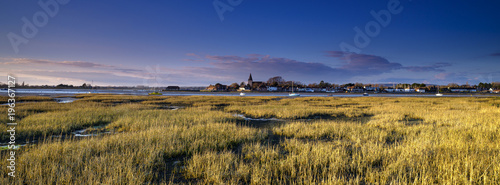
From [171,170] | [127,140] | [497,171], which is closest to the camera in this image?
[497,171]

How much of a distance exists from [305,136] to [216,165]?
21.3 ft

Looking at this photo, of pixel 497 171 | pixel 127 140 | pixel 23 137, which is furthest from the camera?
pixel 23 137

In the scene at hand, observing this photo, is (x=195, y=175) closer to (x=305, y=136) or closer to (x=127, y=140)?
(x=127, y=140)

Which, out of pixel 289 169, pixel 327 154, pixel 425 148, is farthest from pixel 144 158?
pixel 425 148

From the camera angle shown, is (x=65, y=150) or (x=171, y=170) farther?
(x=65, y=150)

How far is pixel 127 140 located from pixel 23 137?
23.3 ft

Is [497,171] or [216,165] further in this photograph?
[216,165]

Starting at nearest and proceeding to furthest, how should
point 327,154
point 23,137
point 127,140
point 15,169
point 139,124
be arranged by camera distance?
1. point 15,169
2. point 327,154
3. point 127,140
4. point 23,137
5. point 139,124

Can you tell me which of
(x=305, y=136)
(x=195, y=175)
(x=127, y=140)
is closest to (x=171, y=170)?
(x=195, y=175)

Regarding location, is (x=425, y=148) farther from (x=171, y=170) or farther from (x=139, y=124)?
(x=139, y=124)

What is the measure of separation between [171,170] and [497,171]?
9.34 metres

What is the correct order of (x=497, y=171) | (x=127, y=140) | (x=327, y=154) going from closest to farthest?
(x=497, y=171), (x=327, y=154), (x=127, y=140)

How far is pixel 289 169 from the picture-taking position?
6.26 m

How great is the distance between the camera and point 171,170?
6.54m
